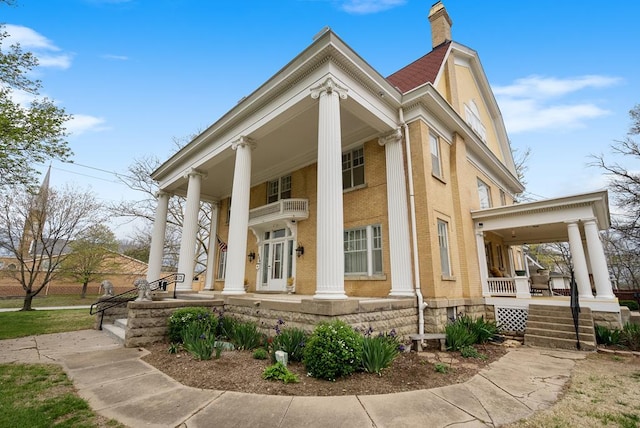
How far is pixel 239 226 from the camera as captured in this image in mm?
8992

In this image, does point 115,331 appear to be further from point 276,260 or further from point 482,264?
point 482,264

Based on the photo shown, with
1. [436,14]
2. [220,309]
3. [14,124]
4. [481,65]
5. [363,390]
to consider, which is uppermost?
[436,14]

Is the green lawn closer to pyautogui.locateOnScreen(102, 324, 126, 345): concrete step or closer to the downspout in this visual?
pyautogui.locateOnScreen(102, 324, 126, 345): concrete step

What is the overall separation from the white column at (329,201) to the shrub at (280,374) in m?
1.69

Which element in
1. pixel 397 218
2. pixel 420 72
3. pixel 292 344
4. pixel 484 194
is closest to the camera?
pixel 292 344

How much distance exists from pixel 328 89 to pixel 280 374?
640 centimetres

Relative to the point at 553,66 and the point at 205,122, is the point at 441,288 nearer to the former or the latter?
the point at 553,66

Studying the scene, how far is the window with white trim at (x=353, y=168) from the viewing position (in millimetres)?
10539

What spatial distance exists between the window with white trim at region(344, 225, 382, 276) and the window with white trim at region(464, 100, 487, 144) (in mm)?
7689

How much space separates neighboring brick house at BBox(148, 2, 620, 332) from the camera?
24.5 ft

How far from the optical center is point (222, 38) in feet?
37.4

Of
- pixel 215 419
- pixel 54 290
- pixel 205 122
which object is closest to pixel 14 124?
pixel 215 419

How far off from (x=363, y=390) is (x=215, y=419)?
2.14 metres

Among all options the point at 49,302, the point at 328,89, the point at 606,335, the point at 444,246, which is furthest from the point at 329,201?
the point at 49,302
